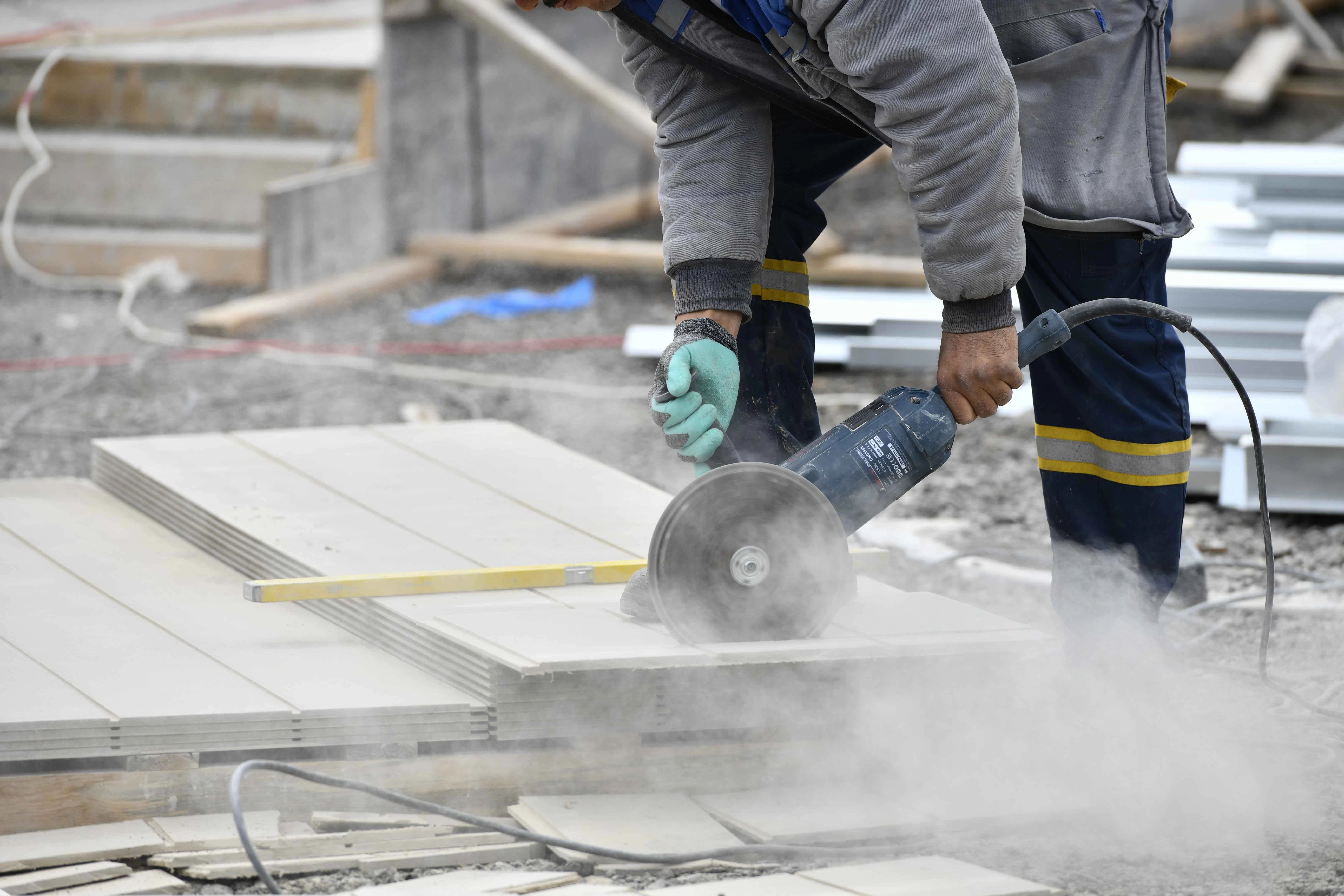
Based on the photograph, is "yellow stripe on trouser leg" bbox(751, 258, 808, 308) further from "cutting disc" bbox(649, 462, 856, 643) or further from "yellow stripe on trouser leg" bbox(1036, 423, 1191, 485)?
"cutting disc" bbox(649, 462, 856, 643)

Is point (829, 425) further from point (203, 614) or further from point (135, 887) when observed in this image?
point (135, 887)

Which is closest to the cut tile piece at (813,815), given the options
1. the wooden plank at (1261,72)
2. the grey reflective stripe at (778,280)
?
the grey reflective stripe at (778,280)

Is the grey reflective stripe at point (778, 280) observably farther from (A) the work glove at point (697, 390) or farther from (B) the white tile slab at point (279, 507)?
(B) the white tile slab at point (279, 507)

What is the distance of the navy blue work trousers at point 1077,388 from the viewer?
2580 millimetres

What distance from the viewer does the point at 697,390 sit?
252cm

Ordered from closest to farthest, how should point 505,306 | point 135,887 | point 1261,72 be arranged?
point 135,887
point 505,306
point 1261,72

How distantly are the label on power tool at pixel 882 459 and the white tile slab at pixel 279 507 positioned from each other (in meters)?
0.82

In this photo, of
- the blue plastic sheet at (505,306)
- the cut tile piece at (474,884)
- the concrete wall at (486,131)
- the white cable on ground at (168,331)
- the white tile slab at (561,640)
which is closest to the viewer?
the cut tile piece at (474,884)

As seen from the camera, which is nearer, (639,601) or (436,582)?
(639,601)

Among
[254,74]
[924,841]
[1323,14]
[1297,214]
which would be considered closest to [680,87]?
[924,841]

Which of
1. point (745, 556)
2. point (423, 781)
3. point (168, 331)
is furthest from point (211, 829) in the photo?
point (168, 331)

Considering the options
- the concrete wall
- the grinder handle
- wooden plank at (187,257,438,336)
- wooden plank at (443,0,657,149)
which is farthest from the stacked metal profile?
the concrete wall

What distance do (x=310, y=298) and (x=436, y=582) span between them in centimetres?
412

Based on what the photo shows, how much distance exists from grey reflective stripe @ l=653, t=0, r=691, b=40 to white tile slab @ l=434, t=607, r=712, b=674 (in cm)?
97
